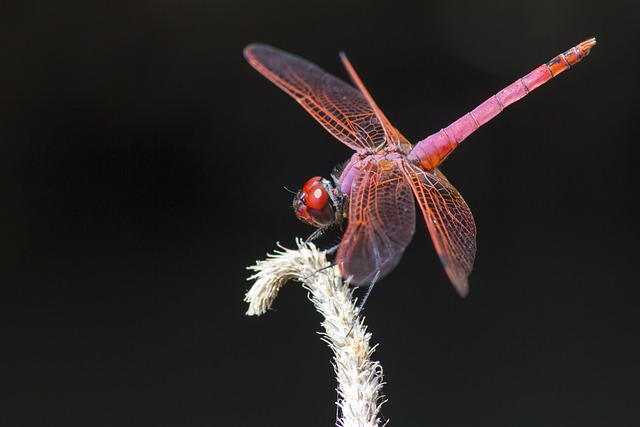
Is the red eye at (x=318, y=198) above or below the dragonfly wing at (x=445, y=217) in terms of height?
above

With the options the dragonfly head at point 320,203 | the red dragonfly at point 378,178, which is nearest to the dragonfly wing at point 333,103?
the red dragonfly at point 378,178

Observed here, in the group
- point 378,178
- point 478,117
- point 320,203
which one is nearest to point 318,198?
point 320,203

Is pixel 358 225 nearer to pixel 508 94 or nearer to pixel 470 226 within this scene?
pixel 470 226

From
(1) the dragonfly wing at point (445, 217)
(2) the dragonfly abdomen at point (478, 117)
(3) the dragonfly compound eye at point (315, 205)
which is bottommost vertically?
(1) the dragonfly wing at point (445, 217)

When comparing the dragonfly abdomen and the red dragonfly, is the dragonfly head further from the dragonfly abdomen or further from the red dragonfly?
the dragonfly abdomen

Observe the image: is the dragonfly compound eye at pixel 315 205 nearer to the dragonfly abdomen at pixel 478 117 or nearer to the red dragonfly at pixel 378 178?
the red dragonfly at pixel 378 178

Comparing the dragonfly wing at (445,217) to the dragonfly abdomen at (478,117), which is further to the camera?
the dragonfly abdomen at (478,117)

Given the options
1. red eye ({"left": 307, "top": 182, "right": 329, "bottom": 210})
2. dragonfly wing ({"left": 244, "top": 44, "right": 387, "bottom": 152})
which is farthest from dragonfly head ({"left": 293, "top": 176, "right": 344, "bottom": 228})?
dragonfly wing ({"left": 244, "top": 44, "right": 387, "bottom": 152})
